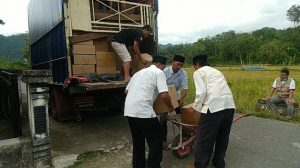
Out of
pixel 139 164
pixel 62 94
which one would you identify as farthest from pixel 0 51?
pixel 139 164

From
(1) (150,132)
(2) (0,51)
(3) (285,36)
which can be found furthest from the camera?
(3) (285,36)

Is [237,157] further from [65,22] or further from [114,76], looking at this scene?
[65,22]

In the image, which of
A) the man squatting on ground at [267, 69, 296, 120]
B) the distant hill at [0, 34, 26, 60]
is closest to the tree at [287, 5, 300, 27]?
the distant hill at [0, 34, 26, 60]

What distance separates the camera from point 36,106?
15.2 ft

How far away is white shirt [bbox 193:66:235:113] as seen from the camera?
13.8 feet

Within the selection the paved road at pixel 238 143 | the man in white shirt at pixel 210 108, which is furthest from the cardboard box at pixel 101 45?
the man in white shirt at pixel 210 108

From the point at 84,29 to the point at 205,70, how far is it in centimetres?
328

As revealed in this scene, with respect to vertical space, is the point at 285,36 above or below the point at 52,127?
above

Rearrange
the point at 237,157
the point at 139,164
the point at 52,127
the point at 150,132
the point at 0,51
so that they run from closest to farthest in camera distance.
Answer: the point at 150,132 < the point at 139,164 < the point at 237,157 < the point at 52,127 < the point at 0,51

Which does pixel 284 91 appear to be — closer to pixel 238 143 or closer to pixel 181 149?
pixel 238 143

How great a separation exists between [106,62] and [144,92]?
288 centimetres

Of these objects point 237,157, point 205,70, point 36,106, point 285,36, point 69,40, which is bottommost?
point 237,157

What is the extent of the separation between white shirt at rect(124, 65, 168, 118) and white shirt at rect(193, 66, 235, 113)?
1.63 ft

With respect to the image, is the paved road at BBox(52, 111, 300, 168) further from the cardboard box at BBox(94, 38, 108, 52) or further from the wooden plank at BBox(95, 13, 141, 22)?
the wooden plank at BBox(95, 13, 141, 22)
